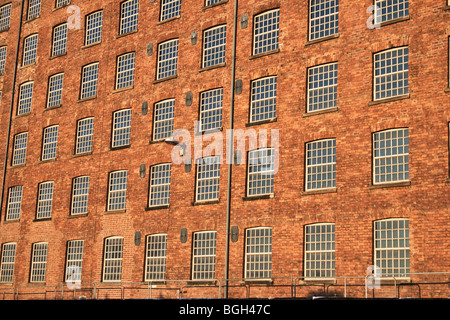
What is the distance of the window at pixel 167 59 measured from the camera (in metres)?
34.0

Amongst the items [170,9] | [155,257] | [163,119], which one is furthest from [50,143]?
[155,257]

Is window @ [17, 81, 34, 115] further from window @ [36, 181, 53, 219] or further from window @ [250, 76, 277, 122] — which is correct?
window @ [250, 76, 277, 122]

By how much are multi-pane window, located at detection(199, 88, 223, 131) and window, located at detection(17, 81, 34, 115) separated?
13.1 m

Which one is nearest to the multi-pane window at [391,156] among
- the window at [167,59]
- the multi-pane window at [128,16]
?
the window at [167,59]

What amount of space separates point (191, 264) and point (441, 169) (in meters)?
11.7

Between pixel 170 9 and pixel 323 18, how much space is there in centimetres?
897

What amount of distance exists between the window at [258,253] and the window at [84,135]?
11.4 m

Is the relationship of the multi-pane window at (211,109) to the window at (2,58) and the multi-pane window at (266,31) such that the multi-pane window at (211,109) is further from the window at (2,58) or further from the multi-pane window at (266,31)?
the window at (2,58)

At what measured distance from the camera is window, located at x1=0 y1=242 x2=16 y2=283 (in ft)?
126

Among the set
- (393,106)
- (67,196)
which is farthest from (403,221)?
(67,196)

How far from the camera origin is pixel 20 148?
40.4m

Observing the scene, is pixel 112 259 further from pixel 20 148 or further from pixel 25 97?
pixel 25 97

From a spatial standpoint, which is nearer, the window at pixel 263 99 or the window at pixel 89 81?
the window at pixel 263 99

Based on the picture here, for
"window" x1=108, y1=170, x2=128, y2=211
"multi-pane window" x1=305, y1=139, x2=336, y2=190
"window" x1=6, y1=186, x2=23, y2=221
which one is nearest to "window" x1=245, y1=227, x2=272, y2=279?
"multi-pane window" x1=305, y1=139, x2=336, y2=190
